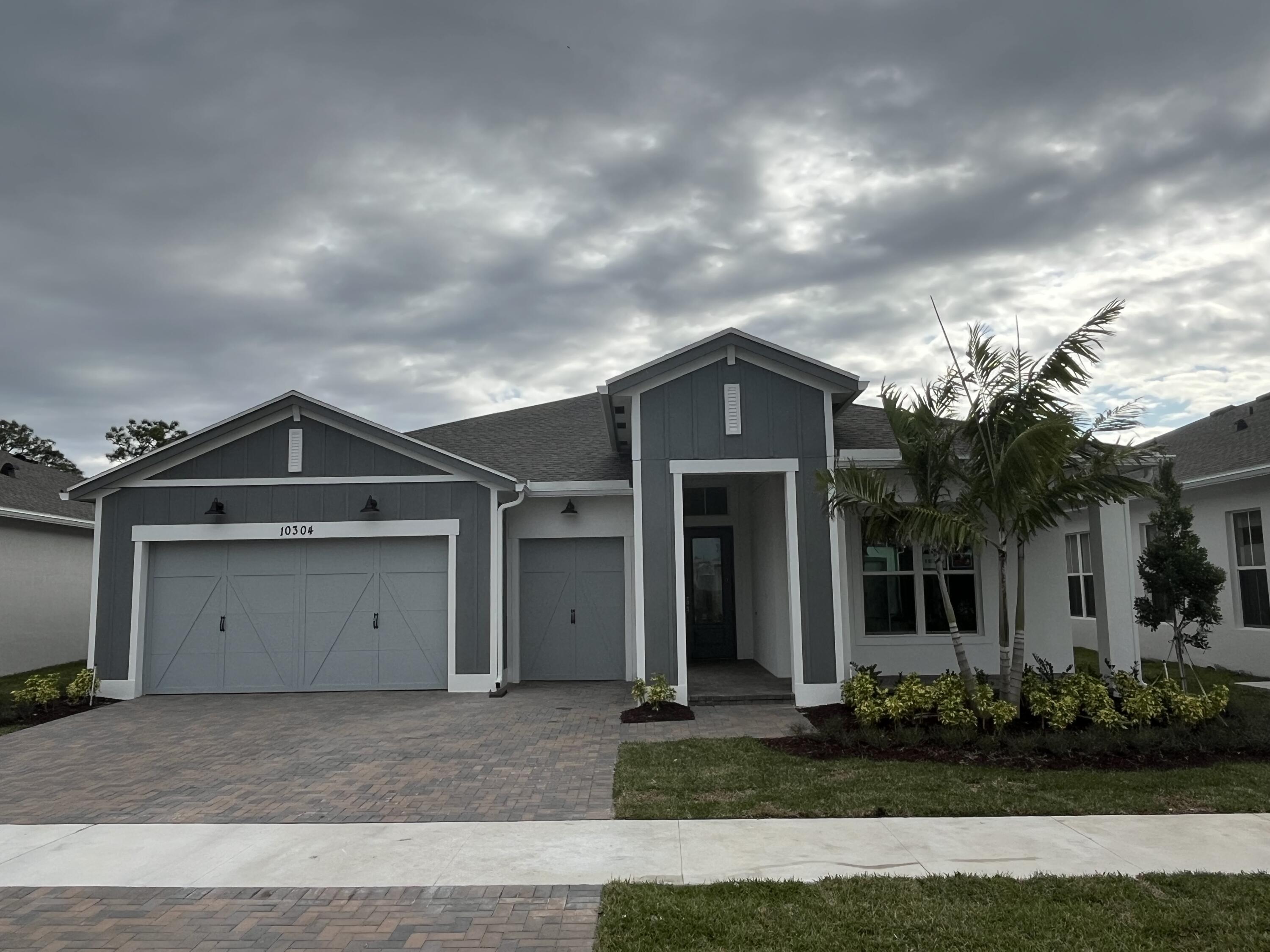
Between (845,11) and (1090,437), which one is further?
(845,11)

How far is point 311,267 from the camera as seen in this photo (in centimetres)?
1445

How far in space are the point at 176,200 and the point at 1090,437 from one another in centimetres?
1305

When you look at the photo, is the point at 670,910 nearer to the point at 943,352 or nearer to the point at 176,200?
the point at 943,352

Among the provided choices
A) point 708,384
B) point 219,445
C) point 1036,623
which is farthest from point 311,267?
point 1036,623

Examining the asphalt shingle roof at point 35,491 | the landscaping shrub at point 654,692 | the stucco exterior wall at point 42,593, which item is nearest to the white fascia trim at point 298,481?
the landscaping shrub at point 654,692

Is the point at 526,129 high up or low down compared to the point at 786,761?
up

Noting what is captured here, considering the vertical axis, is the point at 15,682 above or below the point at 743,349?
below

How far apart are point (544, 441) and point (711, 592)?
4278mm

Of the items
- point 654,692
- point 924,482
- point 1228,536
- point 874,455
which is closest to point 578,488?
point 654,692

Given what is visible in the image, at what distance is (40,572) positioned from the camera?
16938 mm

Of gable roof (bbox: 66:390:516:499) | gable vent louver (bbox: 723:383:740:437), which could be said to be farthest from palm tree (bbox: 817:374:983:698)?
gable roof (bbox: 66:390:516:499)

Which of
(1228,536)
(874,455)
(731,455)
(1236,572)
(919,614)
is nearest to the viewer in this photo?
(731,455)

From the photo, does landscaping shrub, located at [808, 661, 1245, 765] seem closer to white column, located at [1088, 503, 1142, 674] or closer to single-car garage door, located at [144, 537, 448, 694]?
white column, located at [1088, 503, 1142, 674]

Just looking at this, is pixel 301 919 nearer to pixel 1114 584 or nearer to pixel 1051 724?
pixel 1051 724
